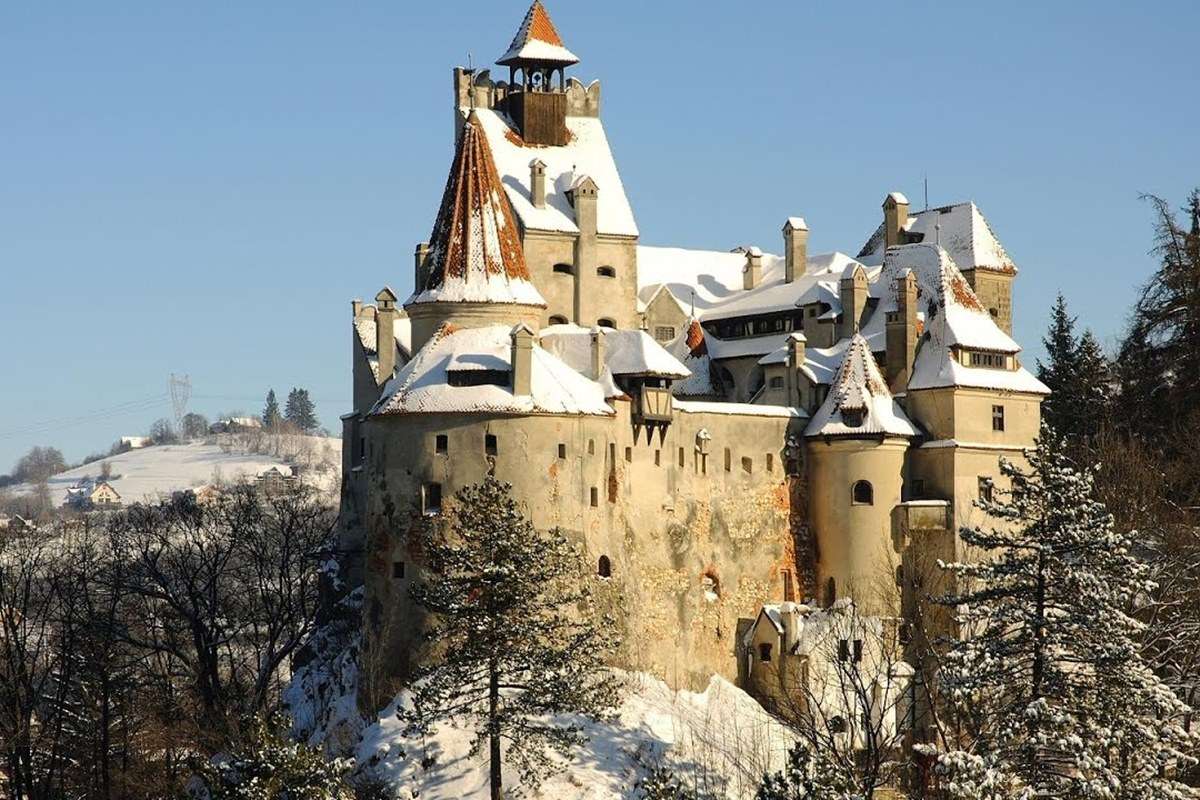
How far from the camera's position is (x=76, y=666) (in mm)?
78250

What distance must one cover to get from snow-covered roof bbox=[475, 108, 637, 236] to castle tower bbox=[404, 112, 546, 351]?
7077 mm

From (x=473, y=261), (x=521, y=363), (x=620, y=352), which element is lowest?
(x=521, y=363)

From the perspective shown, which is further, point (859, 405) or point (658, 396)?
point (859, 405)

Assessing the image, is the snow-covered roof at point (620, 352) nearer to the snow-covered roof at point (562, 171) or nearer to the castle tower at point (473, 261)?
the castle tower at point (473, 261)

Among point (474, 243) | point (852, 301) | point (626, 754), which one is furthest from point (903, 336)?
point (626, 754)

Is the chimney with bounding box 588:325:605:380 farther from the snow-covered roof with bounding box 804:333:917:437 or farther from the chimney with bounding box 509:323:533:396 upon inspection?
the snow-covered roof with bounding box 804:333:917:437

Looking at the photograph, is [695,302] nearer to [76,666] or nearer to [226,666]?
[76,666]

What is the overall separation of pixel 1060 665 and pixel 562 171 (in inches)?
1490

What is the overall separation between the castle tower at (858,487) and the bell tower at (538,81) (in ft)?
54.5

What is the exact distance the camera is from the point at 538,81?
8569cm

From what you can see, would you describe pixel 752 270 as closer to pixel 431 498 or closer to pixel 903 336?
pixel 903 336

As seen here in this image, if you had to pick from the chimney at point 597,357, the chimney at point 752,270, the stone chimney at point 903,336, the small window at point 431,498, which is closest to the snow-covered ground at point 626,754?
the small window at point 431,498

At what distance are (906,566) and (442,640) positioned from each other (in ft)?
60.2

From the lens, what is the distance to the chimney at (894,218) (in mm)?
88750
